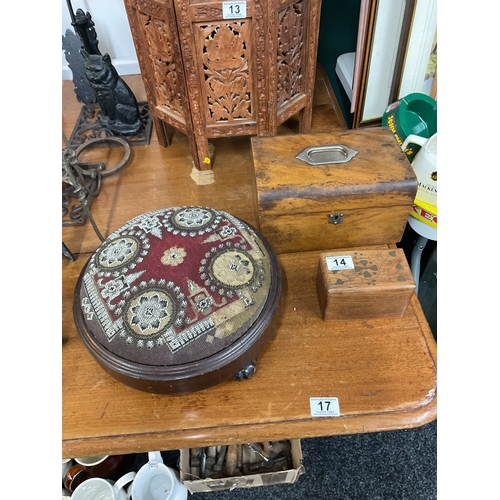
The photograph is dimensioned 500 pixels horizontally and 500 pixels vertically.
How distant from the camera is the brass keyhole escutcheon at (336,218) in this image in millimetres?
926

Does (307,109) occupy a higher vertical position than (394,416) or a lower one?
higher

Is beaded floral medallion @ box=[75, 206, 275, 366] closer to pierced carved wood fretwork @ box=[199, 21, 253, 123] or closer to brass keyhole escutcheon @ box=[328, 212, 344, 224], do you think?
brass keyhole escutcheon @ box=[328, 212, 344, 224]

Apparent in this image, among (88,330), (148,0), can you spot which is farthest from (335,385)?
(148,0)

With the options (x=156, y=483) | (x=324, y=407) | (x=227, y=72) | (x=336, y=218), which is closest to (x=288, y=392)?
(x=324, y=407)

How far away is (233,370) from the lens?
743 millimetres

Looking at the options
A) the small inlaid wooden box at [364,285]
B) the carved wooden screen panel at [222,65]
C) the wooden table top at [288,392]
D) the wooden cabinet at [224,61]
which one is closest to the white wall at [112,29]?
the wooden cabinet at [224,61]

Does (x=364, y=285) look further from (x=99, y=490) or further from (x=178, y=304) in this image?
(x=99, y=490)

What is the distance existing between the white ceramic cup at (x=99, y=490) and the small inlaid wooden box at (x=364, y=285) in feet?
2.38

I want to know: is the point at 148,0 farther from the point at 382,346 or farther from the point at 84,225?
the point at 382,346

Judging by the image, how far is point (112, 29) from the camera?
148 centimetres

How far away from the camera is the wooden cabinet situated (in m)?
0.93

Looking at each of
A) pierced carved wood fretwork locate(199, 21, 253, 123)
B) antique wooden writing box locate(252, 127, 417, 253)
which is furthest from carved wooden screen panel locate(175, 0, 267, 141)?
antique wooden writing box locate(252, 127, 417, 253)

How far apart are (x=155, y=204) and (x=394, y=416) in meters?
0.78

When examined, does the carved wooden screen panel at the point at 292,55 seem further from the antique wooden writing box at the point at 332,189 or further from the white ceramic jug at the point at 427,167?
the white ceramic jug at the point at 427,167
